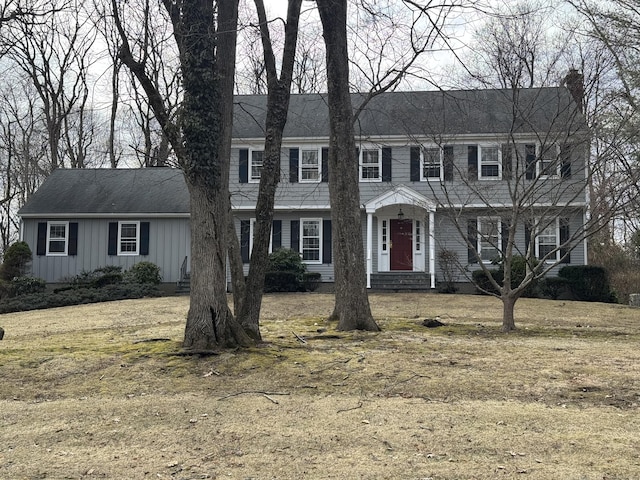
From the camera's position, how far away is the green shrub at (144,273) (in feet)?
67.1

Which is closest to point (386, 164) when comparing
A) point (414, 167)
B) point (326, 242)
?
point (414, 167)

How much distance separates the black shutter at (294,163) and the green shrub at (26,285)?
9.75m

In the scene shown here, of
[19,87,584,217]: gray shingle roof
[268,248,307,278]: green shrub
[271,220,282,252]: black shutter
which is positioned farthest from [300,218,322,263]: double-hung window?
[19,87,584,217]: gray shingle roof

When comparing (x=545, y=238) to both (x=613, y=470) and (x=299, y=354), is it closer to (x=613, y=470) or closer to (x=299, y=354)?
(x=299, y=354)

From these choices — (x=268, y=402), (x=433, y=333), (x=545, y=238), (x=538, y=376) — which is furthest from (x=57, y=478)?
(x=545, y=238)

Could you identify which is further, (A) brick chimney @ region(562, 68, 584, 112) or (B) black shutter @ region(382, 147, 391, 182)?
(B) black shutter @ region(382, 147, 391, 182)

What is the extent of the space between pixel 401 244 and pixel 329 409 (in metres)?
16.0

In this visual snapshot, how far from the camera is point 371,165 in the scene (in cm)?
2078

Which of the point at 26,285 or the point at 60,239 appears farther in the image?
the point at 60,239

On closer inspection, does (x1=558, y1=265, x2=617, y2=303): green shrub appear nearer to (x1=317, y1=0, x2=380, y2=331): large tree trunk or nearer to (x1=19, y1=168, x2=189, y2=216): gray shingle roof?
(x1=317, y1=0, x2=380, y2=331): large tree trunk

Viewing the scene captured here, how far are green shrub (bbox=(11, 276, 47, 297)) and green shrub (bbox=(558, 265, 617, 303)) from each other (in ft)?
60.0

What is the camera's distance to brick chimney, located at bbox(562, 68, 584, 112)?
11023 mm

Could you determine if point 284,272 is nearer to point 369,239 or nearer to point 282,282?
point 282,282

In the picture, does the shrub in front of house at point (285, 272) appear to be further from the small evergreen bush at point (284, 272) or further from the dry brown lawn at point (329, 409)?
the dry brown lawn at point (329, 409)
